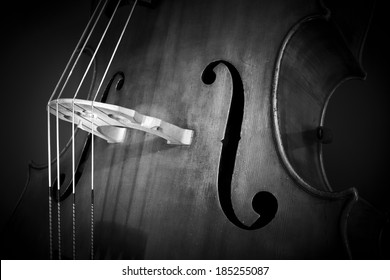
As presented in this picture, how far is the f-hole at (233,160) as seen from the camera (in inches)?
26.0

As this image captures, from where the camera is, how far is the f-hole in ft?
2.17

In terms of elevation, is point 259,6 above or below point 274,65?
above

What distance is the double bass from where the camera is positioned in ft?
2.10

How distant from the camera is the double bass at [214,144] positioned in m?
0.64

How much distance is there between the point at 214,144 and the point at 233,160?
55mm

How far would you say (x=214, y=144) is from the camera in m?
0.73

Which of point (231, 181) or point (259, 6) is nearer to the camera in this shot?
point (231, 181)

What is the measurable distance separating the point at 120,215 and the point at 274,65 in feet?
1.61

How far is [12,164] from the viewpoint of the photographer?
161 cm

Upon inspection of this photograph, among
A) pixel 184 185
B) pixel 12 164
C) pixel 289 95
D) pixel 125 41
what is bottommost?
pixel 12 164

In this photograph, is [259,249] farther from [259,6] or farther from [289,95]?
[259,6]

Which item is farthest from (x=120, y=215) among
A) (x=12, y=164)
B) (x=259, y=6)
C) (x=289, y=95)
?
(x=12, y=164)

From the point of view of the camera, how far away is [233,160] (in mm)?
706
